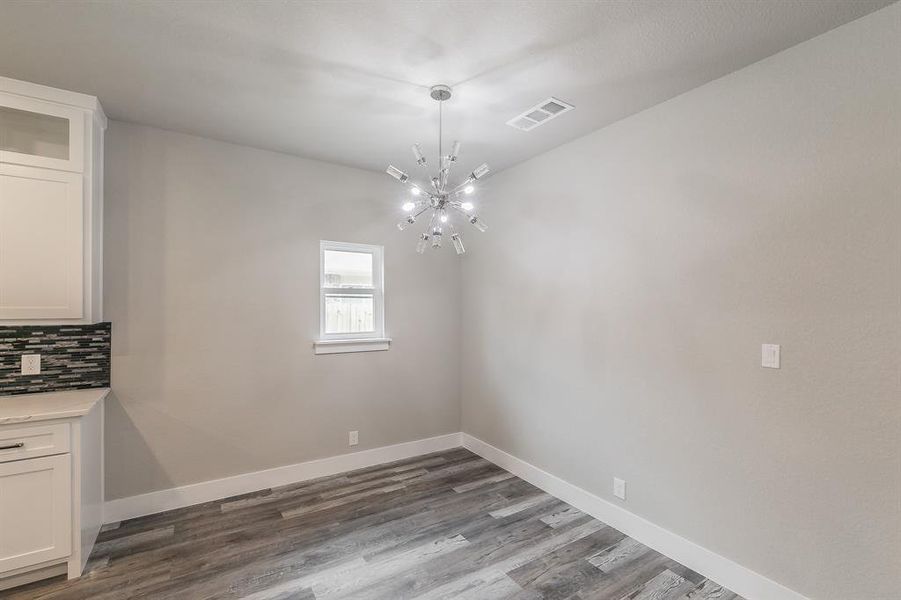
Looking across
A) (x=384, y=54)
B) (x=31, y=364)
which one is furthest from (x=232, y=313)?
(x=384, y=54)

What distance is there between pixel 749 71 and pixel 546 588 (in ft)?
9.80

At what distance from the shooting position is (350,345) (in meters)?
3.79

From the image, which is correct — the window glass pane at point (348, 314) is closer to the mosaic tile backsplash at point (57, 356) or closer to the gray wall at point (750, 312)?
the mosaic tile backsplash at point (57, 356)

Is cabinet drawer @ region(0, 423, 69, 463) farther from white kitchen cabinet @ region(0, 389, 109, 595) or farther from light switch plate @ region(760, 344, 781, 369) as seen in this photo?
light switch plate @ region(760, 344, 781, 369)

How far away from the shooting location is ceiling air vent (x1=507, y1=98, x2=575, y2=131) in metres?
2.60

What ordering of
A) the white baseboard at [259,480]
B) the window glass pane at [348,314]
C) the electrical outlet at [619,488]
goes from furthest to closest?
the window glass pane at [348,314], the white baseboard at [259,480], the electrical outlet at [619,488]

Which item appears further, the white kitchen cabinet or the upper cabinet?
the upper cabinet

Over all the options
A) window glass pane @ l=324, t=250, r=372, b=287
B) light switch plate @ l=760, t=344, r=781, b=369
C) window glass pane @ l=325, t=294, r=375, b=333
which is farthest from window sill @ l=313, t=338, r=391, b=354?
light switch plate @ l=760, t=344, r=781, b=369

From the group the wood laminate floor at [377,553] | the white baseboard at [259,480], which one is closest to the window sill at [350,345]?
the white baseboard at [259,480]

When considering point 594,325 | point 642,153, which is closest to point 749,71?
point 642,153

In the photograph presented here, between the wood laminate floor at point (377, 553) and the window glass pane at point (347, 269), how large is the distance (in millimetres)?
1797

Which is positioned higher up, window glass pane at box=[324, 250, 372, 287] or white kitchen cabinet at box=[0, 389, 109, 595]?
window glass pane at box=[324, 250, 372, 287]

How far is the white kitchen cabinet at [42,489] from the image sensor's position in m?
2.11

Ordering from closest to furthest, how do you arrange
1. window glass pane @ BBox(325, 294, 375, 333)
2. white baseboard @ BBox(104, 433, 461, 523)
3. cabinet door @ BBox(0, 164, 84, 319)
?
1. cabinet door @ BBox(0, 164, 84, 319)
2. white baseboard @ BBox(104, 433, 461, 523)
3. window glass pane @ BBox(325, 294, 375, 333)
